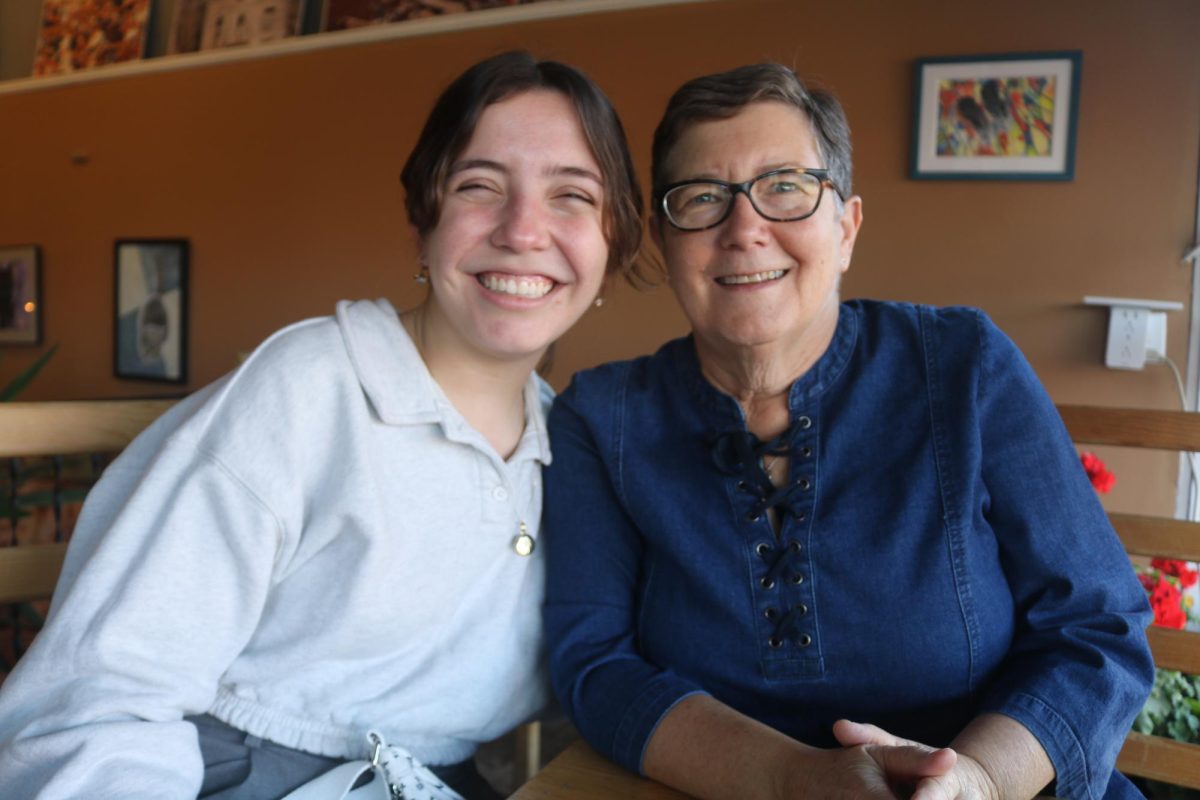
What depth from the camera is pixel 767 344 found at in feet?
3.93

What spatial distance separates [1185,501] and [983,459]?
1881 millimetres

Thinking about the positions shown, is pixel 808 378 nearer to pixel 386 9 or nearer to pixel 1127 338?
pixel 1127 338

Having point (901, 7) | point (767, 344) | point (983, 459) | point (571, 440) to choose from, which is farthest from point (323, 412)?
point (901, 7)

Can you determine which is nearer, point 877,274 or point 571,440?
point 571,440

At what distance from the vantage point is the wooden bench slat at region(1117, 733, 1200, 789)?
1328 millimetres

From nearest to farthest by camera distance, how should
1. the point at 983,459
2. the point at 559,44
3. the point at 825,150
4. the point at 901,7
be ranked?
the point at 983,459 → the point at 825,150 → the point at 901,7 → the point at 559,44

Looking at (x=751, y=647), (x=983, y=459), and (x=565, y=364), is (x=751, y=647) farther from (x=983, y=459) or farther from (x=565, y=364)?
(x=565, y=364)

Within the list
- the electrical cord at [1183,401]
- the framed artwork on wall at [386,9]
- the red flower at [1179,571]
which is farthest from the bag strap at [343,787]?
the framed artwork on wall at [386,9]

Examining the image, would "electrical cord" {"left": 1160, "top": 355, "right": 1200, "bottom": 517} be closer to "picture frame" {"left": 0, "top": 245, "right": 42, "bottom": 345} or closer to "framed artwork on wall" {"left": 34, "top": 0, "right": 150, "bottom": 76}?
"framed artwork on wall" {"left": 34, "top": 0, "right": 150, "bottom": 76}

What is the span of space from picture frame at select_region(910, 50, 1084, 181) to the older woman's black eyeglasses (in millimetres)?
1733

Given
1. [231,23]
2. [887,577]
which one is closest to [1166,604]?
[887,577]

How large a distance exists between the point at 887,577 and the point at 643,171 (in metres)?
2.44

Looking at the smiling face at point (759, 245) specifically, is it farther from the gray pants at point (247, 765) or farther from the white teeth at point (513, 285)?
the gray pants at point (247, 765)

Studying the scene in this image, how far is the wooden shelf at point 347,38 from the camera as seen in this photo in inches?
129
